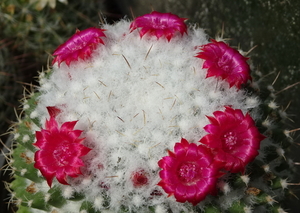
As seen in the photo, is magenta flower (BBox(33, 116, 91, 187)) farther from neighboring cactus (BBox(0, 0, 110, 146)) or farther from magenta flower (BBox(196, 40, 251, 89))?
neighboring cactus (BBox(0, 0, 110, 146))

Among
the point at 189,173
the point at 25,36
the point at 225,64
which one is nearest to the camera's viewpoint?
the point at 189,173

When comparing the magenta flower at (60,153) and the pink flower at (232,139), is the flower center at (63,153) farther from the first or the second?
the pink flower at (232,139)

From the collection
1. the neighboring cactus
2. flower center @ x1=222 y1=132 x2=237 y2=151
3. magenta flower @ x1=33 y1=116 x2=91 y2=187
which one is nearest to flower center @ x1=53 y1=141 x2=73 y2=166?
magenta flower @ x1=33 y1=116 x2=91 y2=187

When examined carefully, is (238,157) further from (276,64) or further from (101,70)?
(276,64)

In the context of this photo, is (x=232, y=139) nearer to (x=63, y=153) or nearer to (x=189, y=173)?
(x=189, y=173)

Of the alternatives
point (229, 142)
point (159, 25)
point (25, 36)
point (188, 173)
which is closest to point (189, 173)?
point (188, 173)

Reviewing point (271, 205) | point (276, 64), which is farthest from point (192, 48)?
point (276, 64)

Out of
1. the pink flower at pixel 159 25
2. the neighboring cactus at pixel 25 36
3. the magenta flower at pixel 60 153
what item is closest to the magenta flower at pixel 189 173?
the magenta flower at pixel 60 153
